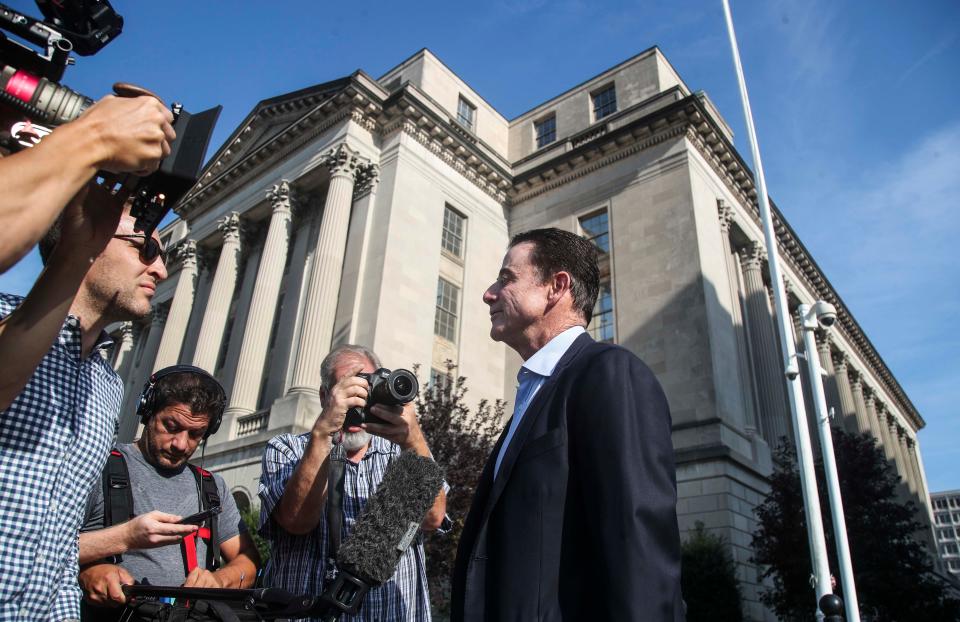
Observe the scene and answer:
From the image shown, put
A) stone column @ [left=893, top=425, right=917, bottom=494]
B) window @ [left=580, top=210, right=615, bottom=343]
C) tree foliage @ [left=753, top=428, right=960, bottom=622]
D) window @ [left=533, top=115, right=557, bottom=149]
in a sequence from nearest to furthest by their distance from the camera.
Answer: tree foliage @ [left=753, top=428, right=960, bottom=622], window @ [left=580, top=210, right=615, bottom=343], window @ [left=533, top=115, right=557, bottom=149], stone column @ [left=893, top=425, right=917, bottom=494]

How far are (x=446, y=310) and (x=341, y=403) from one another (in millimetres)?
21806

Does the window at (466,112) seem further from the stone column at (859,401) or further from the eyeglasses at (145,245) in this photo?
the stone column at (859,401)

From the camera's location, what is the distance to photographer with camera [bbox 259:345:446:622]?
3.07m

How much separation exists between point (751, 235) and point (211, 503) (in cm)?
2834

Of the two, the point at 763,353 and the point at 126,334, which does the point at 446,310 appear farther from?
the point at 126,334

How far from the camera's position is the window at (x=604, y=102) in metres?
29.8

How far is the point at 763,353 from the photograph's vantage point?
2606 centimetres

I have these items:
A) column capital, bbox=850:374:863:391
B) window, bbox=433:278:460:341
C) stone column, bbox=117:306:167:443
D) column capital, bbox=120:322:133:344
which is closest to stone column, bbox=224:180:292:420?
window, bbox=433:278:460:341

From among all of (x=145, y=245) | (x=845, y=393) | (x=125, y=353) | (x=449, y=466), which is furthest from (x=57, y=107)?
(x=845, y=393)

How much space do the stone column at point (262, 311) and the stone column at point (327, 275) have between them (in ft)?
4.87

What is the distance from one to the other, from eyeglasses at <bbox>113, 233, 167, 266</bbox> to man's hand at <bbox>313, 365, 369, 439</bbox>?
1030 millimetres

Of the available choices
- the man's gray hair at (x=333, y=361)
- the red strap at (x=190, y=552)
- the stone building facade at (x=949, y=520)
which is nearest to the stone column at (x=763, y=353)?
the man's gray hair at (x=333, y=361)

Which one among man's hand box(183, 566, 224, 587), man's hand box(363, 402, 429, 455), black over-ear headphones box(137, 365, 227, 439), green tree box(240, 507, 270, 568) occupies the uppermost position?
green tree box(240, 507, 270, 568)

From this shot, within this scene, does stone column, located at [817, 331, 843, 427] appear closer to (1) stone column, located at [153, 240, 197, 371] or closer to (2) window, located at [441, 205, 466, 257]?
(2) window, located at [441, 205, 466, 257]
